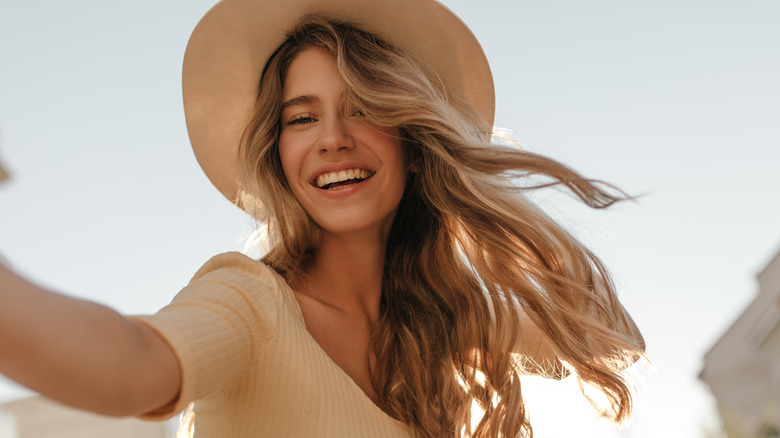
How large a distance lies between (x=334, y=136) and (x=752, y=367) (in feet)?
77.6

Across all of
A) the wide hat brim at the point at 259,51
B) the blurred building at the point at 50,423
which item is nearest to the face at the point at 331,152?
the wide hat brim at the point at 259,51

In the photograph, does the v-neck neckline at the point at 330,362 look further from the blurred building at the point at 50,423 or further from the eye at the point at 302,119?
the blurred building at the point at 50,423

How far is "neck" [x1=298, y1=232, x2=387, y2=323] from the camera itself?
7.03 ft

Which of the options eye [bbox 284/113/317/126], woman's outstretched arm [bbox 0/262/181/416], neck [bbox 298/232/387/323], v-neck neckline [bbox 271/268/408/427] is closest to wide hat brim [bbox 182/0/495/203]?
eye [bbox 284/113/317/126]

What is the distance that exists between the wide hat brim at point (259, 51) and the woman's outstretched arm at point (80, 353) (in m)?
1.35

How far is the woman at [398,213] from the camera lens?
2029 mm

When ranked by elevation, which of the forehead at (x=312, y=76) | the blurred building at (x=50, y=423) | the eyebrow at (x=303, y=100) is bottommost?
the blurred building at (x=50, y=423)

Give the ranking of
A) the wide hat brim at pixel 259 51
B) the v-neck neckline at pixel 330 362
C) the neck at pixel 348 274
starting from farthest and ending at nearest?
the wide hat brim at pixel 259 51 → the neck at pixel 348 274 → the v-neck neckline at pixel 330 362

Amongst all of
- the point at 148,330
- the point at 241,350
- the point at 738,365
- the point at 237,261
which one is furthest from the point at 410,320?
the point at 738,365

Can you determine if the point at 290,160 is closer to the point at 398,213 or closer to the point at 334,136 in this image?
the point at 334,136

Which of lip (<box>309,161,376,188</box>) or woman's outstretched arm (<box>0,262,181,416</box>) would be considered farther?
→ lip (<box>309,161,376,188</box>)

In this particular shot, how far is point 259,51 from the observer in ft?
7.52

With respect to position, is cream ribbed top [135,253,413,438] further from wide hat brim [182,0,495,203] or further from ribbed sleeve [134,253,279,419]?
wide hat brim [182,0,495,203]

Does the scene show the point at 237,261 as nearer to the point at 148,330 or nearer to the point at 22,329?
the point at 148,330
